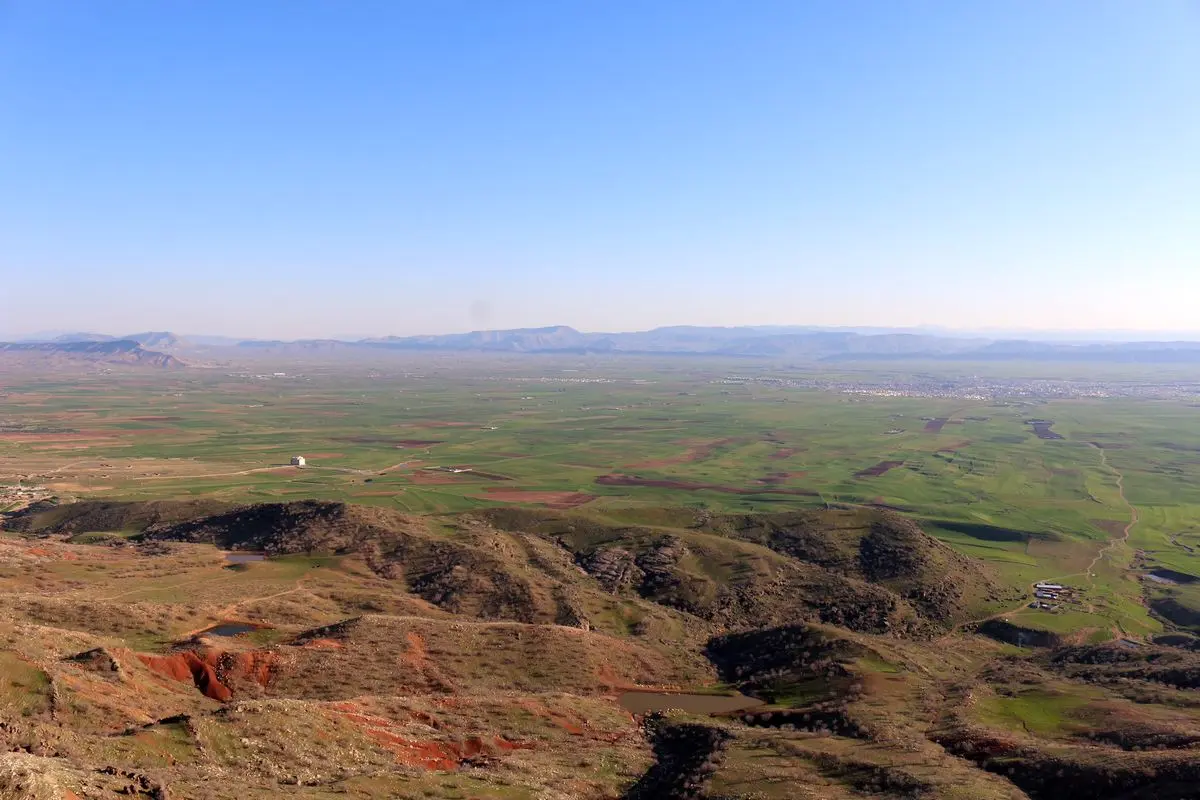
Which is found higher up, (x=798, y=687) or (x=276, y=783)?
(x=276, y=783)

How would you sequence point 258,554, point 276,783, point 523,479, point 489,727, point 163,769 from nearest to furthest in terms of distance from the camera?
1. point 163,769
2. point 276,783
3. point 489,727
4. point 258,554
5. point 523,479

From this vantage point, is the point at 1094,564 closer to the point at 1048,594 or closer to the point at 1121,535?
the point at 1048,594

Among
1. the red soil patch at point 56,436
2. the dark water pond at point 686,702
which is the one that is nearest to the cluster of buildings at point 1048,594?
the dark water pond at point 686,702

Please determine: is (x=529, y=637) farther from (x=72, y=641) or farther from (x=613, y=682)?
(x=72, y=641)

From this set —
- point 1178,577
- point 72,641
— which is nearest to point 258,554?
point 72,641

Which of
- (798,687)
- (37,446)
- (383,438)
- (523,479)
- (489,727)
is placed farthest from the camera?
(383,438)

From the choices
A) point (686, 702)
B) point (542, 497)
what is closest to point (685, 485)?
point (542, 497)

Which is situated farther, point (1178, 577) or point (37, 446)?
point (37, 446)
